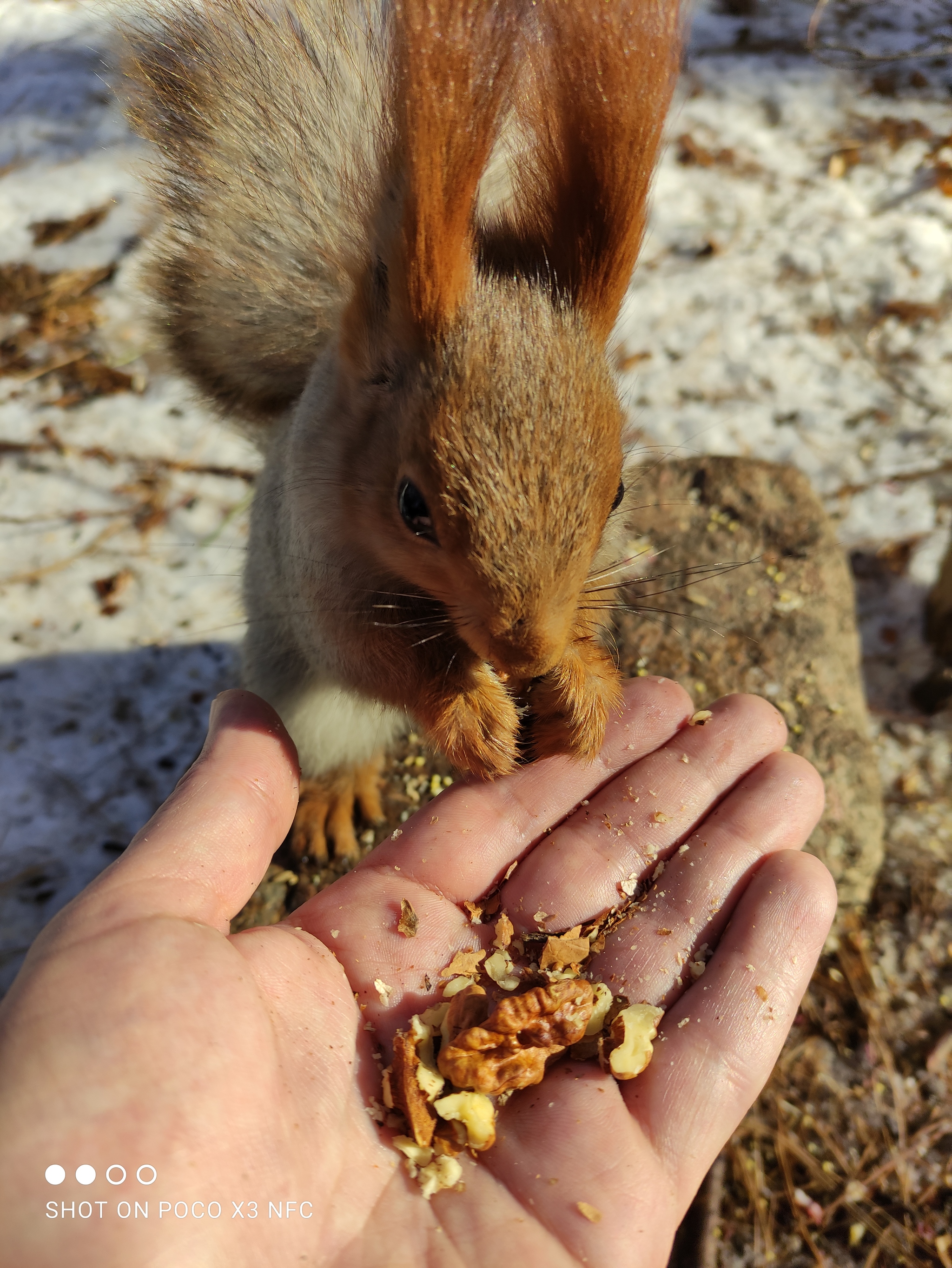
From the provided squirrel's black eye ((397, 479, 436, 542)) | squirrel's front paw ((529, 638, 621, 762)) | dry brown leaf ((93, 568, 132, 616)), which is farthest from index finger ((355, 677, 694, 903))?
dry brown leaf ((93, 568, 132, 616))

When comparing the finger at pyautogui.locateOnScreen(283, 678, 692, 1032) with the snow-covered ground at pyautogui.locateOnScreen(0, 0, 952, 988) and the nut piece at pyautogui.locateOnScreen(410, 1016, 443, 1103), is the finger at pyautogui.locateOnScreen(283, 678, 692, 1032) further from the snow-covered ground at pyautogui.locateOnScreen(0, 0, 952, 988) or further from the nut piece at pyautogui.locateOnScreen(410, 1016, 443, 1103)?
the snow-covered ground at pyautogui.locateOnScreen(0, 0, 952, 988)

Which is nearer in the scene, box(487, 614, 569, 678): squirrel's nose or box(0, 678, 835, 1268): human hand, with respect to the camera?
box(0, 678, 835, 1268): human hand

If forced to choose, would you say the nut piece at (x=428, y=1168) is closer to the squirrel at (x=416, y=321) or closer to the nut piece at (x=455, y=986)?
the nut piece at (x=455, y=986)

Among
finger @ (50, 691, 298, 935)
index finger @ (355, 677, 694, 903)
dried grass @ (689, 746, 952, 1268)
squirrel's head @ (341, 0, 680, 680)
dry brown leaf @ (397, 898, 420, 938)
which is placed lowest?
dried grass @ (689, 746, 952, 1268)

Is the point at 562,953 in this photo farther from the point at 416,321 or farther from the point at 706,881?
the point at 416,321

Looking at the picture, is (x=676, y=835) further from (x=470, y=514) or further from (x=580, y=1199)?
(x=470, y=514)

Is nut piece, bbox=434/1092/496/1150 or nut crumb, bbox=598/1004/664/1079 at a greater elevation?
nut crumb, bbox=598/1004/664/1079

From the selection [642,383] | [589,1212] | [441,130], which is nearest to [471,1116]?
[589,1212]
